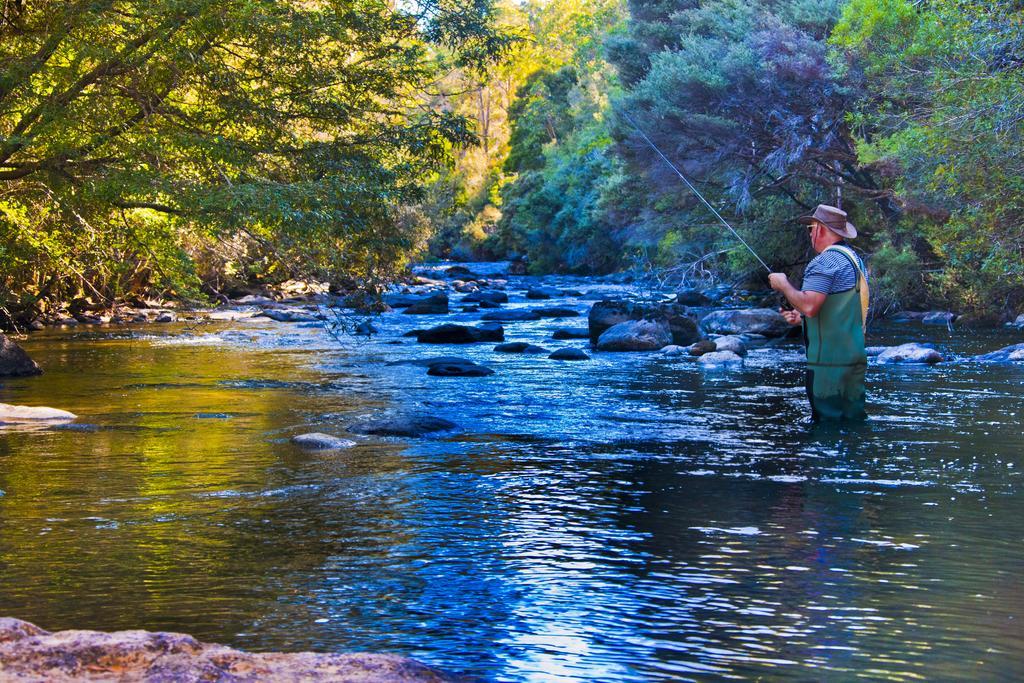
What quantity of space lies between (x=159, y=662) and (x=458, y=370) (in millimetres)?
13241

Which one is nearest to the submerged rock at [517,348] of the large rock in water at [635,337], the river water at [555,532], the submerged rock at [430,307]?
the large rock in water at [635,337]

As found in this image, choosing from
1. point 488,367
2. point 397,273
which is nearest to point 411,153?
point 397,273

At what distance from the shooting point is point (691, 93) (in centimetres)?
3053

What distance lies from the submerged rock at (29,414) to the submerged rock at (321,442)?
3.25 metres

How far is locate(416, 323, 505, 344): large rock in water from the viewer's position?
22.6 meters

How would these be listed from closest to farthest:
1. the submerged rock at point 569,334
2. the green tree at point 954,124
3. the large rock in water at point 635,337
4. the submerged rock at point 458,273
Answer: the green tree at point 954,124 < the large rock in water at point 635,337 < the submerged rock at point 569,334 < the submerged rock at point 458,273

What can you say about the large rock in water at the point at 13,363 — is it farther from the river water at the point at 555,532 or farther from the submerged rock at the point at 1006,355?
the submerged rock at the point at 1006,355

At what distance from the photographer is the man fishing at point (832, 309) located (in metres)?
8.51

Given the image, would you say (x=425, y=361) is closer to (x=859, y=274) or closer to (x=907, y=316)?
(x=859, y=274)

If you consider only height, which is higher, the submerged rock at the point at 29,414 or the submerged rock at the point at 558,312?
the submerged rock at the point at 558,312

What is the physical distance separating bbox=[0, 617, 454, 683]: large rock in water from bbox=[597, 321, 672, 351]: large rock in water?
1729cm

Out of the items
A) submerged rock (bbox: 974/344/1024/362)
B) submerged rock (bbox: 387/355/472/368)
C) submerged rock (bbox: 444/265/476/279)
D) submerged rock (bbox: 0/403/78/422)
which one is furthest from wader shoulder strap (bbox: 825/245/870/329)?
submerged rock (bbox: 444/265/476/279)

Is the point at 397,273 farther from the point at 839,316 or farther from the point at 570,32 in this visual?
the point at 570,32

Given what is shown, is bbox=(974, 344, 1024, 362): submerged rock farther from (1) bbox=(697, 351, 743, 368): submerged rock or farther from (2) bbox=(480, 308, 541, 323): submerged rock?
(2) bbox=(480, 308, 541, 323): submerged rock
